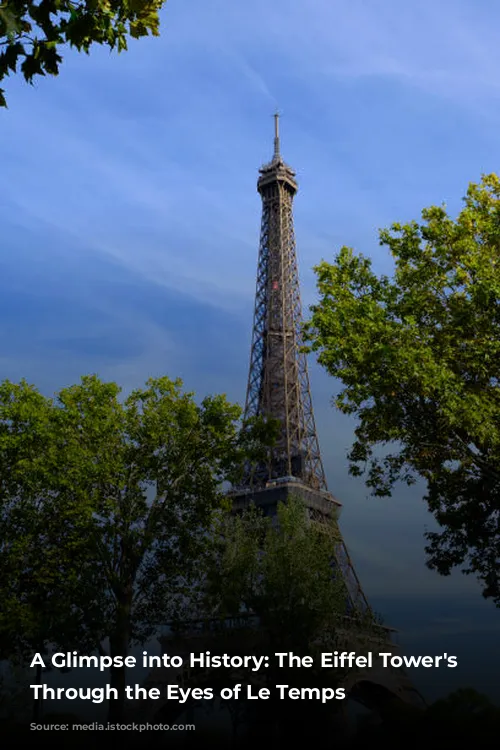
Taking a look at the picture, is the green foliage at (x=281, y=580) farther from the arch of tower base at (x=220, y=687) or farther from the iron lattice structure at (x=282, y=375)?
the iron lattice structure at (x=282, y=375)

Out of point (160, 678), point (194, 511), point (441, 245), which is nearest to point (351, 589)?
point (160, 678)

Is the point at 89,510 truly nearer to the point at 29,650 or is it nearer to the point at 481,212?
the point at 29,650

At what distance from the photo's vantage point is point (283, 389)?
3255 inches

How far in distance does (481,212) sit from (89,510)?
1756cm

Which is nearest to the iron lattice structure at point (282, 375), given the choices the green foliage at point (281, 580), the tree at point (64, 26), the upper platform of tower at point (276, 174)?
the upper platform of tower at point (276, 174)

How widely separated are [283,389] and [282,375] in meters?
1.80

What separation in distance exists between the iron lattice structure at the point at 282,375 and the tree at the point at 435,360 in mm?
40021

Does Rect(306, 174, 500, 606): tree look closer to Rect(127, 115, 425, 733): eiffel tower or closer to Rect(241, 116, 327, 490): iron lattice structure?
Rect(127, 115, 425, 733): eiffel tower

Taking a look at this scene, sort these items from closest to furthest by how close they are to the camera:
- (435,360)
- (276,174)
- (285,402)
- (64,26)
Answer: (64,26)
(435,360)
(285,402)
(276,174)

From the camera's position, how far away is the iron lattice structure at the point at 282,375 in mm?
71438

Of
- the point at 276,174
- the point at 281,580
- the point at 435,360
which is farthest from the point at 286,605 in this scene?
the point at 276,174

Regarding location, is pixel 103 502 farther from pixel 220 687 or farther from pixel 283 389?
pixel 283 389

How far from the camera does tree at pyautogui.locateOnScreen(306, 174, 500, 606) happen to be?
20250 mm

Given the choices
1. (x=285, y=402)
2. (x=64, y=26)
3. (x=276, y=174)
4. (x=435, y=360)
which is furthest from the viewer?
(x=276, y=174)
